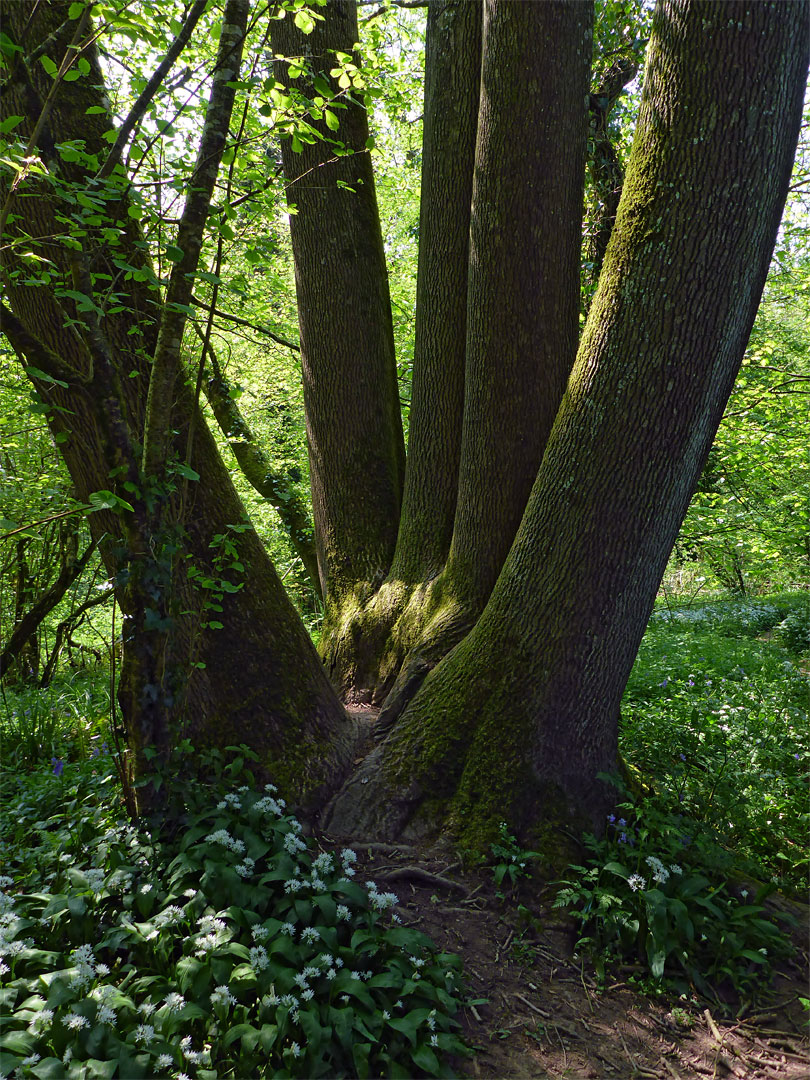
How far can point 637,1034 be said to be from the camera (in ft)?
7.98

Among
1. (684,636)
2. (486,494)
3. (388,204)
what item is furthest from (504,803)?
(388,204)

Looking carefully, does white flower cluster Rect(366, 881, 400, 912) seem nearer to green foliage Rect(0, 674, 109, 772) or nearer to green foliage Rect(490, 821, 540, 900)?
green foliage Rect(490, 821, 540, 900)

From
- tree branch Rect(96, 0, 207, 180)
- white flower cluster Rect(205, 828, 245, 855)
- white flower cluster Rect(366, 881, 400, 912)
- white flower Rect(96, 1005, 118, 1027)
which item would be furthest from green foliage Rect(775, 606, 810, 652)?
tree branch Rect(96, 0, 207, 180)

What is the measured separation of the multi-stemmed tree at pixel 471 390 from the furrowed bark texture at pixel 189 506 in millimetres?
14

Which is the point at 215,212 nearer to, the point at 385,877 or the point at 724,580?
the point at 385,877

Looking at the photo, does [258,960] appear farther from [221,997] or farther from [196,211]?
[196,211]

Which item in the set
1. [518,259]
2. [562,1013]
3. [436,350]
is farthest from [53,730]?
[518,259]

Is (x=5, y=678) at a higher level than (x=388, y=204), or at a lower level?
lower

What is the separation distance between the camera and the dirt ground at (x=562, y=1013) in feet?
7.55

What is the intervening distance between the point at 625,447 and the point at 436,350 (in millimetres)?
1810

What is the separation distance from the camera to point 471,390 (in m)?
3.84

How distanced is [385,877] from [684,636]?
21.8ft

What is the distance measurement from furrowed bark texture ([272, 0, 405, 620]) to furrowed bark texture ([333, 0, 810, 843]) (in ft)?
5.36

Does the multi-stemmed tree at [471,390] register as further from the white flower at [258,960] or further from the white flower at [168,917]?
the white flower at [258,960]
